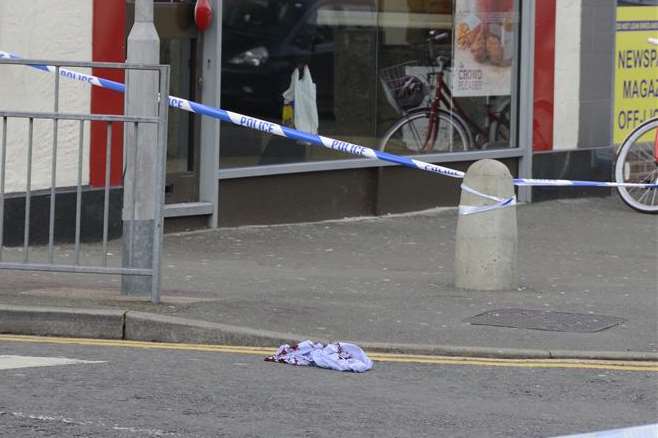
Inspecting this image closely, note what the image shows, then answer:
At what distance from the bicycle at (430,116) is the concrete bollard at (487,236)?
4326 mm

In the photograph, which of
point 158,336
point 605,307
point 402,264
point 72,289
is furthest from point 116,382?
point 402,264

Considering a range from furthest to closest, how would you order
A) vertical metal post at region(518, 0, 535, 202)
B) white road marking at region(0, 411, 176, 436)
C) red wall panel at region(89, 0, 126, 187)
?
vertical metal post at region(518, 0, 535, 202)
red wall panel at region(89, 0, 126, 187)
white road marking at region(0, 411, 176, 436)

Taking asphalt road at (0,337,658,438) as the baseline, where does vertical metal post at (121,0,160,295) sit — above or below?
above

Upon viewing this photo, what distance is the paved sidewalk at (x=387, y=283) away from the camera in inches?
350

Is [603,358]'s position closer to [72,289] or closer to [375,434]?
[375,434]

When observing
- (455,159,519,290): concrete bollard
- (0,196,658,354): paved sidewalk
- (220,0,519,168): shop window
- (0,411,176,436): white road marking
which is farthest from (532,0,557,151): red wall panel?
(0,411,176,436): white road marking

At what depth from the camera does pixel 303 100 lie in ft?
45.3

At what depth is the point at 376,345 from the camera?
845 cm

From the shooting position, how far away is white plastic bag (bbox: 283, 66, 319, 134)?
13664 mm

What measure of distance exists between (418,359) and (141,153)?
2.22 meters

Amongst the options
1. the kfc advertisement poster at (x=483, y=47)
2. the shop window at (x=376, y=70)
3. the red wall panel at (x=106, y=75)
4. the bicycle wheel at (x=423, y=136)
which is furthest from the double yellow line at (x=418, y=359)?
the kfc advertisement poster at (x=483, y=47)

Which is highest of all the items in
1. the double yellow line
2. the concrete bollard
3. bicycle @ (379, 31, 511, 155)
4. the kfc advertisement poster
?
the kfc advertisement poster

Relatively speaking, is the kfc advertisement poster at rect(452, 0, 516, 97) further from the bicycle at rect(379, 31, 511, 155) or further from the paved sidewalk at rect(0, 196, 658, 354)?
the paved sidewalk at rect(0, 196, 658, 354)

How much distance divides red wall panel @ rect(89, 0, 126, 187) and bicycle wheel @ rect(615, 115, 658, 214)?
556cm
